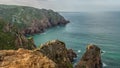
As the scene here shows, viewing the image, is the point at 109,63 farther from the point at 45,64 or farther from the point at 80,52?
the point at 45,64

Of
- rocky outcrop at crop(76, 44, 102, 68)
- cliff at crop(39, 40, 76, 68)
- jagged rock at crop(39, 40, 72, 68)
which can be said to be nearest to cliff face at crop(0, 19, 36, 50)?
rocky outcrop at crop(76, 44, 102, 68)


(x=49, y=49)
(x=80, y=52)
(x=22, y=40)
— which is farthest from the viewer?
(x=80, y=52)

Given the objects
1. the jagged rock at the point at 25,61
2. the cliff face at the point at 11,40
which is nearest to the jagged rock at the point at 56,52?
the cliff face at the point at 11,40

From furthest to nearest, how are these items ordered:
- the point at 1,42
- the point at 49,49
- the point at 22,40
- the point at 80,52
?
the point at 80,52 < the point at 22,40 < the point at 1,42 < the point at 49,49

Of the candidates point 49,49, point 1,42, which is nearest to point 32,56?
point 49,49

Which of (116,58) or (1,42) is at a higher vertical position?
(1,42)

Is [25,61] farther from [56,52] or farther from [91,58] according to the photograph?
[91,58]

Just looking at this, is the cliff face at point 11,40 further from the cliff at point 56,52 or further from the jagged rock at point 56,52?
the jagged rock at point 56,52
